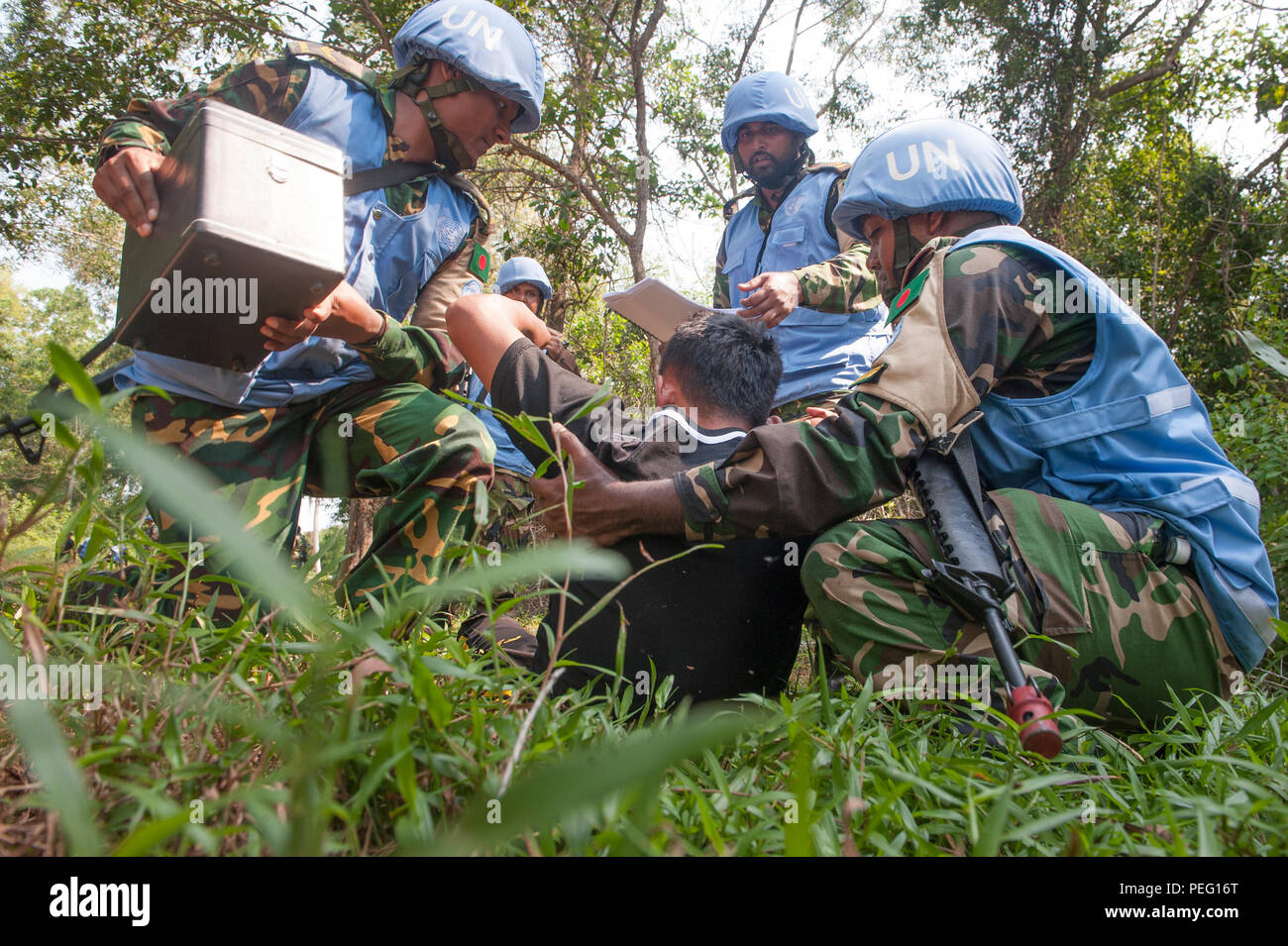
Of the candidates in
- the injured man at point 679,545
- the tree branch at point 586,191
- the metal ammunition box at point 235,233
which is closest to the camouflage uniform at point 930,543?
the injured man at point 679,545

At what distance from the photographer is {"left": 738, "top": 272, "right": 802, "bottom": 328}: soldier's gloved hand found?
2852 mm

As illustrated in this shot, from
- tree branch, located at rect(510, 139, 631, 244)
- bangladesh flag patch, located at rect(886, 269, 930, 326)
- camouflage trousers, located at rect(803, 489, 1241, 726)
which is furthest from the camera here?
tree branch, located at rect(510, 139, 631, 244)

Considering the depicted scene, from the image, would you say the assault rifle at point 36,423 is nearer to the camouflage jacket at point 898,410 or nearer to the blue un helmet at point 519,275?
the camouflage jacket at point 898,410

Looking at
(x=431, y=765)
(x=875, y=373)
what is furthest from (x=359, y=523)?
(x=431, y=765)

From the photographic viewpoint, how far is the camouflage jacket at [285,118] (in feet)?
8.07

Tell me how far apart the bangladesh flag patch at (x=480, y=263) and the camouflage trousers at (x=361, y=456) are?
72 cm

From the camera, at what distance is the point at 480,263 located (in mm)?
3275

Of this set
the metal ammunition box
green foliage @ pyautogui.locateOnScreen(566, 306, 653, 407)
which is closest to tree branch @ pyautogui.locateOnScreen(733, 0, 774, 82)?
green foliage @ pyautogui.locateOnScreen(566, 306, 653, 407)

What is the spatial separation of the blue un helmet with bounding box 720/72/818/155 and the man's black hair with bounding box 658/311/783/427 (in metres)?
1.88

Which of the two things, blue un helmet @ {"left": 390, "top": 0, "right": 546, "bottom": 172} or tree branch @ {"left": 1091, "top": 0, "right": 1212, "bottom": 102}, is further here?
tree branch @ {"left": 1091, "top": 0, "right": 1212, "bottom": 102}

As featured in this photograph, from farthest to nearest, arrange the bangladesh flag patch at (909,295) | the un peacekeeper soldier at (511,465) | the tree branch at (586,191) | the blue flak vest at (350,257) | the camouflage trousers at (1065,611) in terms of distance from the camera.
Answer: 1. the tree branch at (586,191)
2. the blue flak vest at (350,257)
3. the un peacekeeper soldier at (511,465)
4. the bangladesh flag patch at (909,295)
5. the camouflage trousers at (1065,611)

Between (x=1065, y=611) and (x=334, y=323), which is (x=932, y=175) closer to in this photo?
(x=1065, y=611)

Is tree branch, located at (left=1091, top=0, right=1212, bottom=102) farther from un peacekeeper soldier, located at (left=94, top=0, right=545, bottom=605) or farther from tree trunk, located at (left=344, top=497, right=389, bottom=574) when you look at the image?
un peacekeeper soldier, located at (left=94, top=0, right=545, bottom=605)

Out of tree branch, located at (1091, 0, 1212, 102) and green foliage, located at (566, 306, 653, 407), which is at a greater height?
tree branch, located at (1091, 0, 1212, 102)
